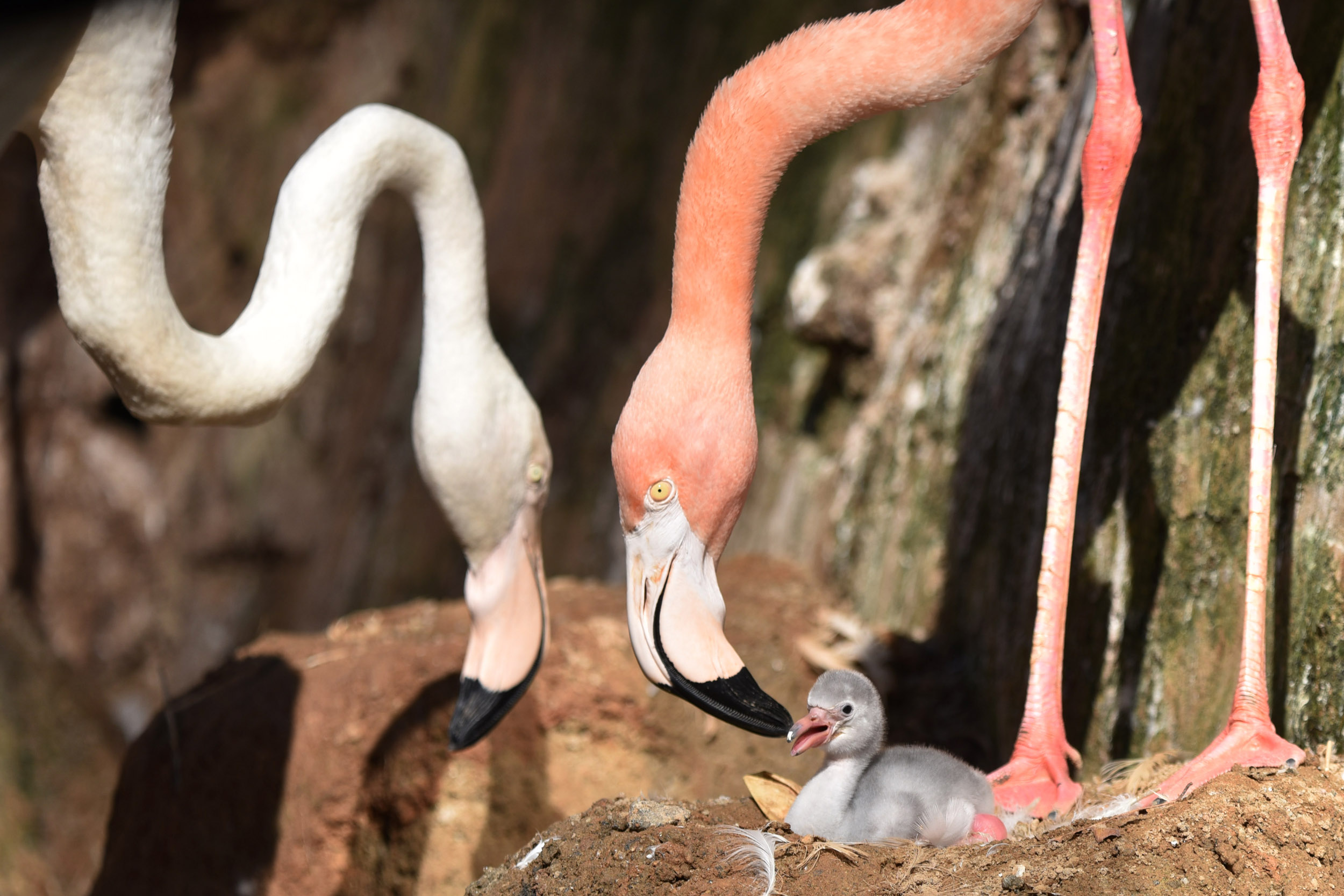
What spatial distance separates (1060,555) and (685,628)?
32.5 inches

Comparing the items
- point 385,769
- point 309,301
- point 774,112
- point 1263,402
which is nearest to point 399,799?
point 385,769

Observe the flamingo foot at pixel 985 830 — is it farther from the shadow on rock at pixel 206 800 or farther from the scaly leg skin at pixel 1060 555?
the shadow on rock at pixel 206 800

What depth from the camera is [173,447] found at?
333 inches

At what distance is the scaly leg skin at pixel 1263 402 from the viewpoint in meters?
2.22

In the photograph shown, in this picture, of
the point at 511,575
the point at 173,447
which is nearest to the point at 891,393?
the point at 511,575

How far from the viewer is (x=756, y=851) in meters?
2.05

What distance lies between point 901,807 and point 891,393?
298 cm

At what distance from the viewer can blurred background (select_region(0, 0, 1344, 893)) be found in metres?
2.80

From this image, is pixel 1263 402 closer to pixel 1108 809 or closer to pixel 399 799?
pixel 1108 809

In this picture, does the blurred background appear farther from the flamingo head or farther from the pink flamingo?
the flamingo head

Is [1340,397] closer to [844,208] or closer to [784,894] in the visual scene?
[784,894]

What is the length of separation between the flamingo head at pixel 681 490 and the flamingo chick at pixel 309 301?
61 cm

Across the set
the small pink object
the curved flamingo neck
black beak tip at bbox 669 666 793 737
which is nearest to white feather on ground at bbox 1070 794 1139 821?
the small pink object

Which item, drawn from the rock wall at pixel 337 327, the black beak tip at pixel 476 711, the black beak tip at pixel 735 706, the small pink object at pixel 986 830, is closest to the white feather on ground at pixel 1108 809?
the small pink object at pixel 986 830
